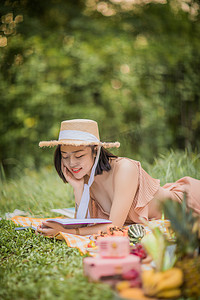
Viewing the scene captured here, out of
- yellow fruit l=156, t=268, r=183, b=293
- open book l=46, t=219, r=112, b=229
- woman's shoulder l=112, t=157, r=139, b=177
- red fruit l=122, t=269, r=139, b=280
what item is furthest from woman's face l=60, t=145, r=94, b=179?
yellow fruit l=156, t=268, r=183, b=293

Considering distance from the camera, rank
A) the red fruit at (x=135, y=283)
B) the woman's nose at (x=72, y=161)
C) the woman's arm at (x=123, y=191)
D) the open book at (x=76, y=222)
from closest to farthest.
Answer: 1. the red fruit at (x=135, y=283)
2. the open book at (x=76, y=222)
3. the woman's arm at (x=123, y=191)
4. the woman's nose at (x=72, y=161)

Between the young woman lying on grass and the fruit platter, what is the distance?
3.97 ft

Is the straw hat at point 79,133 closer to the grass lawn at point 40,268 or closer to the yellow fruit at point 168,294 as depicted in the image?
the grass lawn at point 40,268

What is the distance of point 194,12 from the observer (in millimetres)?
8648

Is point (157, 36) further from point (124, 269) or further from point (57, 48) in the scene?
point (124, 269)

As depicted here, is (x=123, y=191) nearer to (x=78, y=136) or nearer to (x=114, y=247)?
(x=78, y=136)

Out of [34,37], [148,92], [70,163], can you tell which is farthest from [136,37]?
[70,163]

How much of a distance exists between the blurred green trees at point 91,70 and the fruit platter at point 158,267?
703 cm

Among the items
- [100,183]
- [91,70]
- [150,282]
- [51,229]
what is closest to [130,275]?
[150,282]

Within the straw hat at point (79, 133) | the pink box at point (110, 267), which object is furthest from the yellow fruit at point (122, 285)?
the straw hat at point (79, 133)

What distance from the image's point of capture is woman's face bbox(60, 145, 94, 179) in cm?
345

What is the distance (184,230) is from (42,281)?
3.28 feet

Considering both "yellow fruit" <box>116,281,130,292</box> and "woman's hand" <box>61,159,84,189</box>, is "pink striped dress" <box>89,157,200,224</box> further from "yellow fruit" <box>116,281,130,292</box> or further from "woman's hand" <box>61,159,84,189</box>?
"yellow fruit" <box>116,281,130,292</box>

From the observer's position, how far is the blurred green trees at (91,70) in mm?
9414
